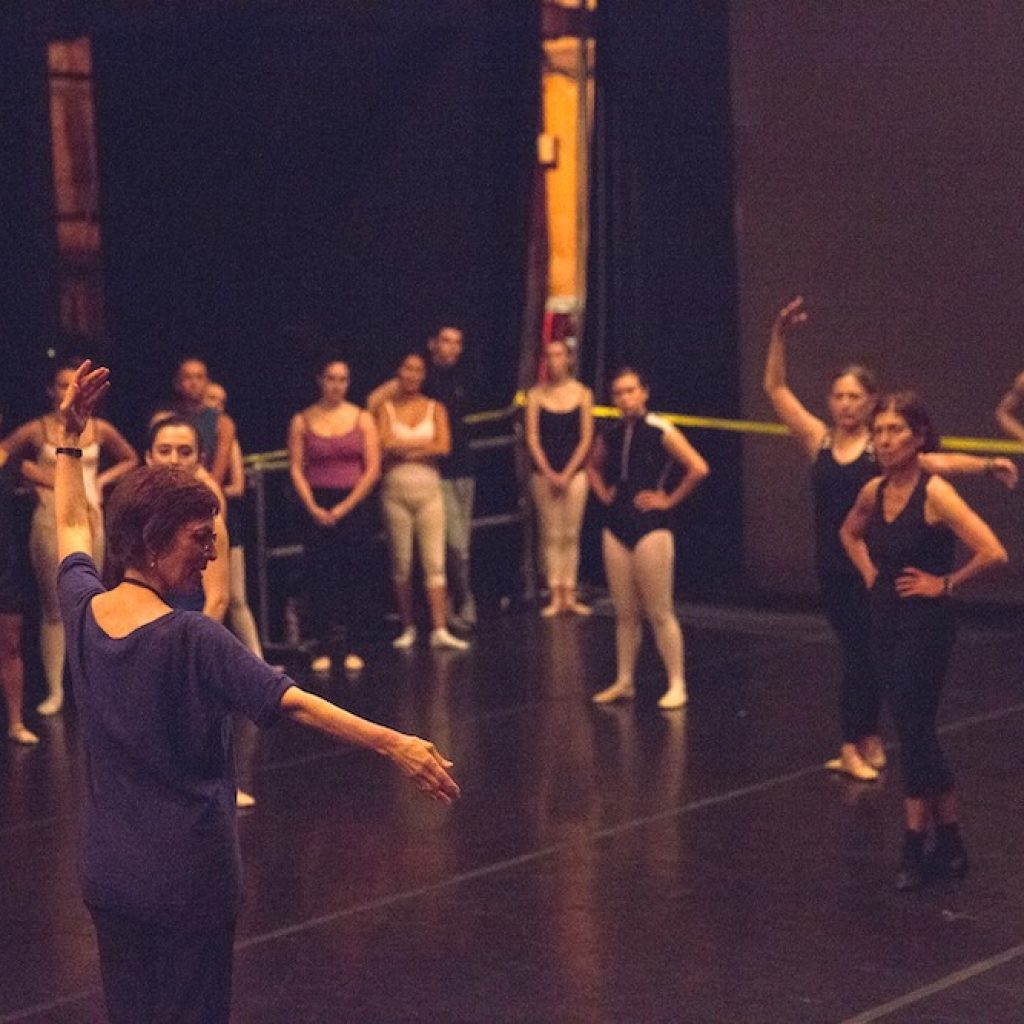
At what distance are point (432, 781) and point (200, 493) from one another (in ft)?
2.39

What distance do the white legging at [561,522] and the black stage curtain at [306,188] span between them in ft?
3.82

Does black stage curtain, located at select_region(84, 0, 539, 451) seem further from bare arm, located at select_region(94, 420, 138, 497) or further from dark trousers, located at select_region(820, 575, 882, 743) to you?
dark trousers, located at select_region(820, 575, 882, 743)

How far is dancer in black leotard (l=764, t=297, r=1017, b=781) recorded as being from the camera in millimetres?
8867

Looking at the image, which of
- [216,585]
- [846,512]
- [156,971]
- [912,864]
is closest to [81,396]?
[156,971]

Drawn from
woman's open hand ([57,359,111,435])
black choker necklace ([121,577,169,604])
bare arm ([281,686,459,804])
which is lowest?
bare arm ([281,686,459,804])

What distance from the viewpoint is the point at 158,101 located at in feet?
42.2

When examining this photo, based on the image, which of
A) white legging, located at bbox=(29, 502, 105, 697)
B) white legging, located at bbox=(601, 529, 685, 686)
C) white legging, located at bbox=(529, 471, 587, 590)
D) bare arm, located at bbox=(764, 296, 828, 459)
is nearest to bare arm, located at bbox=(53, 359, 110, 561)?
bare arm, located at bbox=(764, 296, 828, 459)

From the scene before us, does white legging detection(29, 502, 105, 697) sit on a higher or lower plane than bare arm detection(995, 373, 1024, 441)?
lower

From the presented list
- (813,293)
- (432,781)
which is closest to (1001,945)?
(432,781)

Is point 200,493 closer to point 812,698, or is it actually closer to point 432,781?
point 432,781

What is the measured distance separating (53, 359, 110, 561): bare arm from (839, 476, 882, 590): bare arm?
3459 mm

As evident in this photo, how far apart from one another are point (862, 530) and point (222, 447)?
441 centimetres

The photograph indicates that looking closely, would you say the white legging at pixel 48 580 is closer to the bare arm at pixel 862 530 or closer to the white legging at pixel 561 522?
the white legging at pixel 561 522

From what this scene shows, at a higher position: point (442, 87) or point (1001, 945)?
point (442, 87)
